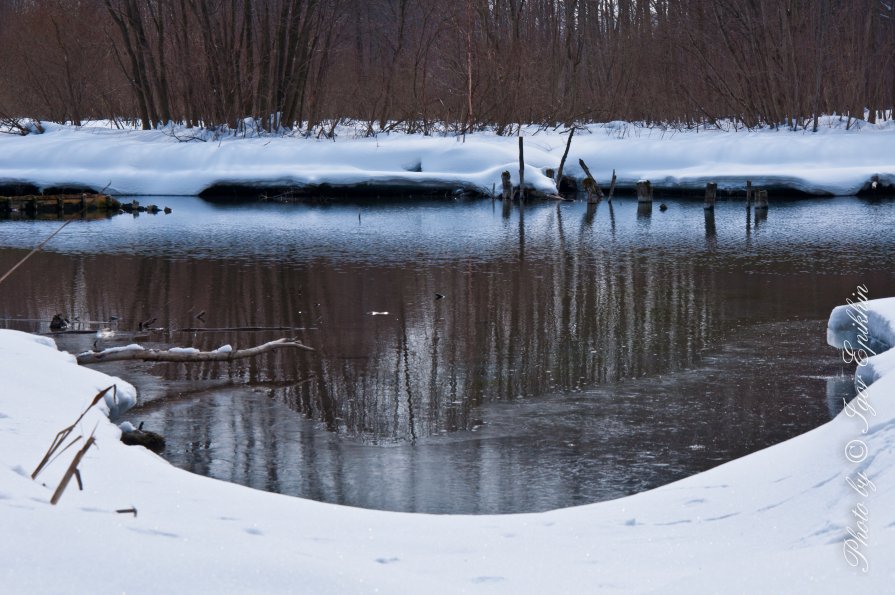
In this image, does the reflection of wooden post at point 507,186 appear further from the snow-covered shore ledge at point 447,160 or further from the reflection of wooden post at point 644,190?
the reflection of wooden post at point 644,190

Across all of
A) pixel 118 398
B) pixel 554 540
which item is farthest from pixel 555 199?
pixel 554 540

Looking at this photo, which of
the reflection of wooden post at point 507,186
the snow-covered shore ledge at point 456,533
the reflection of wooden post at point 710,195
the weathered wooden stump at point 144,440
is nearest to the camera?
the snow-covered shore ledge at point 456,533

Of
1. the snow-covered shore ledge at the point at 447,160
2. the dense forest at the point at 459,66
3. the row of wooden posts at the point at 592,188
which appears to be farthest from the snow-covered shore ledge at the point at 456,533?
the dense forest at the point at 459,66

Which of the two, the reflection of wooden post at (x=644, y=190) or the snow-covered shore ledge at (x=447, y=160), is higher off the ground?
the snow-covered shore ledge at (x=447, y=160)

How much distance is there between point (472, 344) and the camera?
9.73 m

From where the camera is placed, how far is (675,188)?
90.0ft

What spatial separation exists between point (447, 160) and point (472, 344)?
19.7 metres

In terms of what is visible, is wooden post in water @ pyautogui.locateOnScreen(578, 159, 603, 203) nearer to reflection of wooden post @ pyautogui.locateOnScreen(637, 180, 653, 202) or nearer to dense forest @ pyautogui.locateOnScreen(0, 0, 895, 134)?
reflection of wooden post @ pyautogui.locateOnScreen(637, 180, 653, 202)

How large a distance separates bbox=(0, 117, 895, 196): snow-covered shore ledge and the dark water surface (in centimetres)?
749

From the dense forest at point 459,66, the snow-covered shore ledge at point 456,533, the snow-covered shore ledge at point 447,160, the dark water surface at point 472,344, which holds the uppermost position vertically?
the dense forest at point 459,66

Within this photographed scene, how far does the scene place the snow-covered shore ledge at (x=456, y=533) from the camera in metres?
2.96

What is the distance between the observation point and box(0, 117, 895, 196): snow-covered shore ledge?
27.2m

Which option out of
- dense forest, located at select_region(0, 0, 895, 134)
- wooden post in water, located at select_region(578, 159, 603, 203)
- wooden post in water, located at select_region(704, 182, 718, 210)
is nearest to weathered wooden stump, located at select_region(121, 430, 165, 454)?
wooden post in water, located at select_region(704, 182, 718, 210)

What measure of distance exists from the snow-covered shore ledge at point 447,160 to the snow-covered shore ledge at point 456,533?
22.1 m
